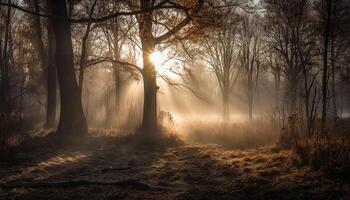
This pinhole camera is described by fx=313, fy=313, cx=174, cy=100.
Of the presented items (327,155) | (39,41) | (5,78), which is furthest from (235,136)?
(5,78)

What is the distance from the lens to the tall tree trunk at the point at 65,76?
11.6m

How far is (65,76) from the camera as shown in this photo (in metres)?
11.6

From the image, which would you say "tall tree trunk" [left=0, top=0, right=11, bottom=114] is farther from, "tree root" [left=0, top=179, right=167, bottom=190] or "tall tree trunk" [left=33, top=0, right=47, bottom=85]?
"tree root" [left=0, top=179, right=167, bottom=190]

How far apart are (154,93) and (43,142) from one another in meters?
4.89

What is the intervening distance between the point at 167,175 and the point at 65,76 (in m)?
6.73

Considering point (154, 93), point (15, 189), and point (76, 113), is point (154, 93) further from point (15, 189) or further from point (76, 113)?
point (15, 189)

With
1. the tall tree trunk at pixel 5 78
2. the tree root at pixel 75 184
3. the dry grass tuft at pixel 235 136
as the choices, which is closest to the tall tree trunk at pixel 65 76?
the dry grass tuft at pixel 235 136

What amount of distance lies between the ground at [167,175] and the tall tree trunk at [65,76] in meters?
1.94

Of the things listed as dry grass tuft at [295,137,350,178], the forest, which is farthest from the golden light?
dry grass tuft at [295,137,350,178]

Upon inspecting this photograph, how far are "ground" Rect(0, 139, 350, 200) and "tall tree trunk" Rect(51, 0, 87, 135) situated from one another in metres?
1.94

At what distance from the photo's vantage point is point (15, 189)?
5270 mm

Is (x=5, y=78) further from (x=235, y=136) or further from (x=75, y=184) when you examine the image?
(x=75, y=184)

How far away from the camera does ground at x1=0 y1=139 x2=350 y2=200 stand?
16.4 ft

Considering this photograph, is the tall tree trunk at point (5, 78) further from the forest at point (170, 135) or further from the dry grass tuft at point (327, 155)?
the dry grass tuft at point (327, 155)
